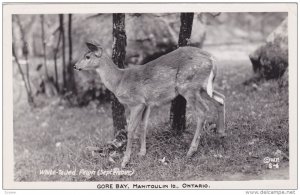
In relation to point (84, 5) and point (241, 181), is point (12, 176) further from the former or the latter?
point (241, 181)

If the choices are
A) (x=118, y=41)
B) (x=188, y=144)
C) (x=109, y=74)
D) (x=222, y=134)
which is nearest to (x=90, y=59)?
(x=109, y=74)

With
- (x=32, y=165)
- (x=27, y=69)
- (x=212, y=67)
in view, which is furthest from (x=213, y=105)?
(x=27, y=69)

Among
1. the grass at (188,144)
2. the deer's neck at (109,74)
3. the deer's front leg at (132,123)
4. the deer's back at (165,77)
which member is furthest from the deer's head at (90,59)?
the grass at (188,144)

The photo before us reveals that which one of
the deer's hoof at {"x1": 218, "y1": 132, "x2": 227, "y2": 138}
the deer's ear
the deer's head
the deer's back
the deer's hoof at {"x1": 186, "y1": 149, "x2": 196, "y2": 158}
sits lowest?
the deer's hoof at {"x1": 186, "y1": 149, "x2": 196, "y2": 158}

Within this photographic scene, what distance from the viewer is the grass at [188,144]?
28.3ft

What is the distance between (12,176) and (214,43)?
7.73 m

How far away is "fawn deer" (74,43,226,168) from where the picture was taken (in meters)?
8.48

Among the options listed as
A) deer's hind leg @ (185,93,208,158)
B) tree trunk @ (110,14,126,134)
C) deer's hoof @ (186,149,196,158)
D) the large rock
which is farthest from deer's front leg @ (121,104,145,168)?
the large rock

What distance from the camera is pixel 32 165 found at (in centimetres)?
984

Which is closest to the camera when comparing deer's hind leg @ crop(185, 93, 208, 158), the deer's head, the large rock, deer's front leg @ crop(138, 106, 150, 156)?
deer's hind leg @ crop(185, 93, 208, 158)

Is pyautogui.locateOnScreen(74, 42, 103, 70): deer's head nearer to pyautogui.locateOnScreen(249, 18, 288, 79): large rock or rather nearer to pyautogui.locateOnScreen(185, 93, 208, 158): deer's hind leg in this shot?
pyautogui.locateOnScreen(185, 93, 208, 158): deer's hind leg

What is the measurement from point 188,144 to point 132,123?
1.03m

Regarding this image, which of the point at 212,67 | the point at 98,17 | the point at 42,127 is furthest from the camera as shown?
the point at 98,17

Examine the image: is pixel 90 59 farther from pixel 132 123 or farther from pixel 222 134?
pixel 222 134
